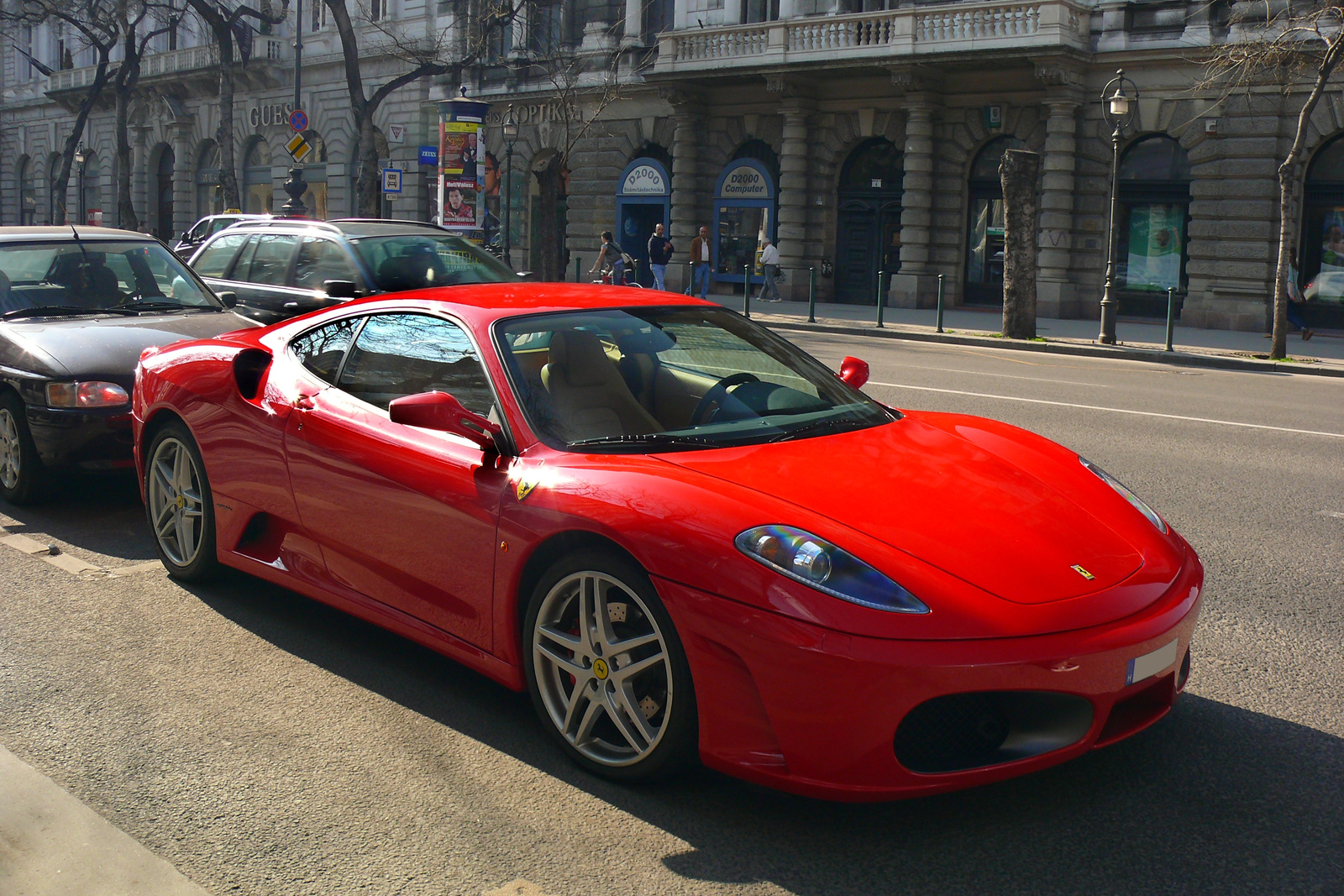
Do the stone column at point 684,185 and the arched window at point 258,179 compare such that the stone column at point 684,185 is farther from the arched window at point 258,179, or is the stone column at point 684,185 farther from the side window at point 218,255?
the side window at point 218,255

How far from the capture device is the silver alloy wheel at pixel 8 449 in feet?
22.7

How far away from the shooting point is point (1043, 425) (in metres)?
10.9

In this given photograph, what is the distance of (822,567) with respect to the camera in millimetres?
3176

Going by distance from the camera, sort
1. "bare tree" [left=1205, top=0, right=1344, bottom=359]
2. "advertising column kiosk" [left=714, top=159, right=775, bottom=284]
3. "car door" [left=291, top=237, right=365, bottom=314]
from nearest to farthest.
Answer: "car door" [left=291, top=237, right=365, bottom=314] < "bare tree" [left=1205, top=0, right=1344, bottom=359] < "advertising column kiosk" [left=714, top=159, right=775, bottom=284]

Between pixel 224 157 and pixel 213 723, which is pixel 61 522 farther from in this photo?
pixel 224 157

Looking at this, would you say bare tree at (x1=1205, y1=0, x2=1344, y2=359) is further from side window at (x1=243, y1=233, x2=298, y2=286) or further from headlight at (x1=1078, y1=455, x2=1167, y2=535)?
headlight at (x1=1078, y1=455, x2=1167, y2=535)

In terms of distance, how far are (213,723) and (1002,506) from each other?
97.8 inches

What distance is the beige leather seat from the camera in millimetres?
4027

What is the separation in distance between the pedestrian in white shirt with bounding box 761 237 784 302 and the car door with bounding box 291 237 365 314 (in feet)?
68.8

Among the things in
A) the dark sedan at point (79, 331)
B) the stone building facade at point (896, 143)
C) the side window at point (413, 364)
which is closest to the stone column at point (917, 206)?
the stone building facade at point (896, 143)

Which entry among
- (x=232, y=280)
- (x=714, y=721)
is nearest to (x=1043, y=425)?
(x=232, y=280)

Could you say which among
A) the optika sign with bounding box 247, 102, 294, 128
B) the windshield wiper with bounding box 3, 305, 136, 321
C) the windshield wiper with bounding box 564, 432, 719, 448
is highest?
the optika sign with bounding box 247, 102, 294, 128

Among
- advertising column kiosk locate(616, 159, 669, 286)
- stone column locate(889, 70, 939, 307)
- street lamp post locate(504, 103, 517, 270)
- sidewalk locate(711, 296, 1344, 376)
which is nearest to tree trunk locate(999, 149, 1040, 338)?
sidewalk locate(711, 296, 1344, 376)

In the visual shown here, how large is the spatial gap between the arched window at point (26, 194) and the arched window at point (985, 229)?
51513 mm
